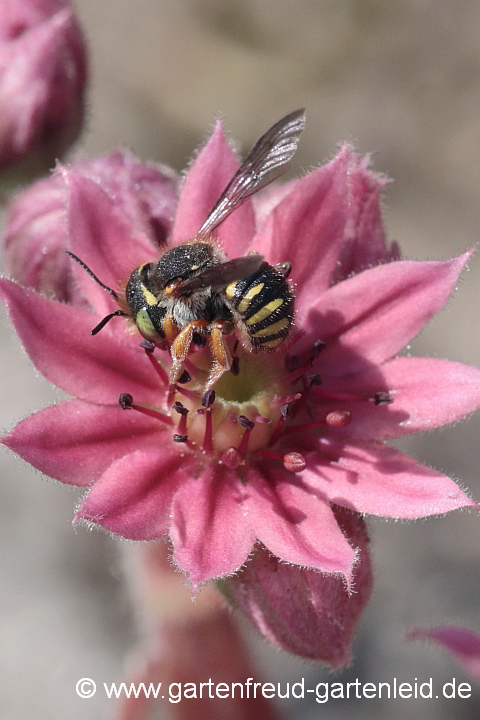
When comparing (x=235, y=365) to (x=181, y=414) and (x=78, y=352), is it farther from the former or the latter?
(x=78, y=352)

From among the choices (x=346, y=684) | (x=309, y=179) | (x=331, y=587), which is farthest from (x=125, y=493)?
(x=346, y=684)

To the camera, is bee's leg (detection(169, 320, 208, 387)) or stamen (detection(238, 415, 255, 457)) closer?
bee's leg (detection(169, 320, 208, 387))

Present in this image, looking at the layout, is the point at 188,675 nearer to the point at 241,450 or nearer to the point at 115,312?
the point at 241,450

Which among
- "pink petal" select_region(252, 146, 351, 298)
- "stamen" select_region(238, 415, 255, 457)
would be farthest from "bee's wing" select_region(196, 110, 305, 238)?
"stamen" select_region(238, 415, 255, 457)

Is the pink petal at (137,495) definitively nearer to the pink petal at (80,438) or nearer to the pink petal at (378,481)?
the pink petal at (80,438)

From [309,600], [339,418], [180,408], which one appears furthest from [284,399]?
[309,600]

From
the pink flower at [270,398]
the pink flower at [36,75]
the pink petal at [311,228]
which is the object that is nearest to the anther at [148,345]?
the pink flower at [270,398]

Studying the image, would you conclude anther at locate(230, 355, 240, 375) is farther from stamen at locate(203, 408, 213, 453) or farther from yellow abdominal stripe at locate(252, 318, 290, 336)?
yellow abdominal stripe at locate(252, 318, 290, 336)
